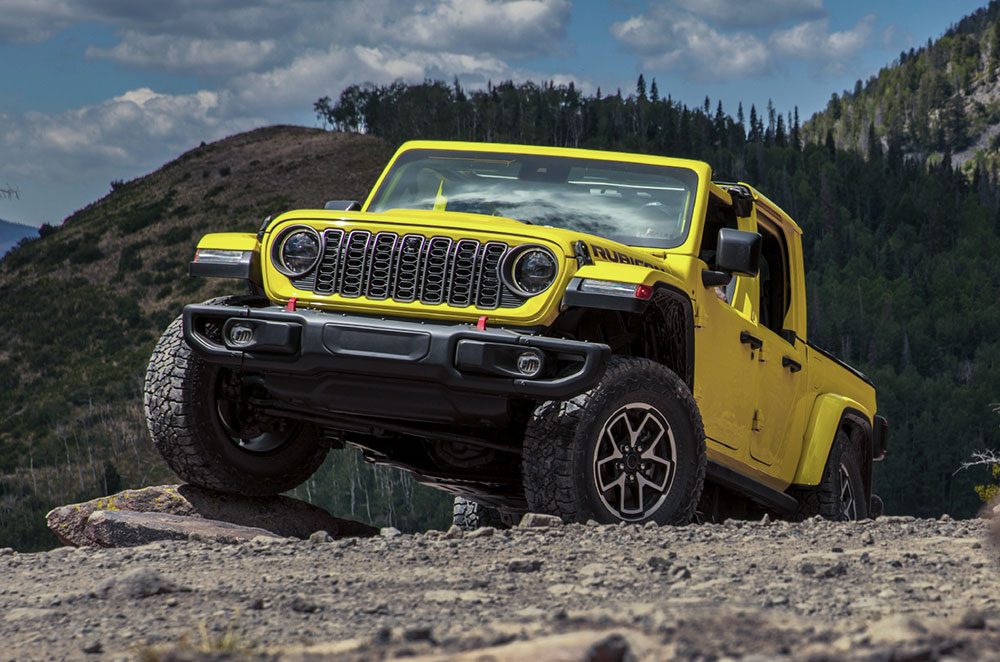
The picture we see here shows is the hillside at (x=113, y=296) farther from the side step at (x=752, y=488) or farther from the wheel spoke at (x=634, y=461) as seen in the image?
the wheel spoke at (x=634, y=461)

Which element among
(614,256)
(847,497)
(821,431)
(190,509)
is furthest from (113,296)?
(614,256)

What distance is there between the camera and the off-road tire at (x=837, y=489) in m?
9.16

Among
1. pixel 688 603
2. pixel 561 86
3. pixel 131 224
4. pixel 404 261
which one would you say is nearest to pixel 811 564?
pixel 688 603

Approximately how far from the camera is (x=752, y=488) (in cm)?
791

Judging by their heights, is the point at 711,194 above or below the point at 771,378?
above

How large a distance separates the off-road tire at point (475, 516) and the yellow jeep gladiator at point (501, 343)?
196cm

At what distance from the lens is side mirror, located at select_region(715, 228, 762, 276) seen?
680 centimetres

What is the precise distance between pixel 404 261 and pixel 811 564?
2.51 metres

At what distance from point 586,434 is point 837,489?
13.3 ft

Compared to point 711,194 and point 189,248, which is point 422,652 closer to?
point 711,194

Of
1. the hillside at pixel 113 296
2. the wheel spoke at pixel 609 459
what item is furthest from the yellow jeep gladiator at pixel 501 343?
the hillside at pixel 113 296

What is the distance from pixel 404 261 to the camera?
621 cm

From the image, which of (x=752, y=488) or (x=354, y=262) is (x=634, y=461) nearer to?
(x=354, y=262)

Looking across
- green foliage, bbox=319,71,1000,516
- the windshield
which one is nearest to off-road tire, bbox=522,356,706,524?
the windshield
